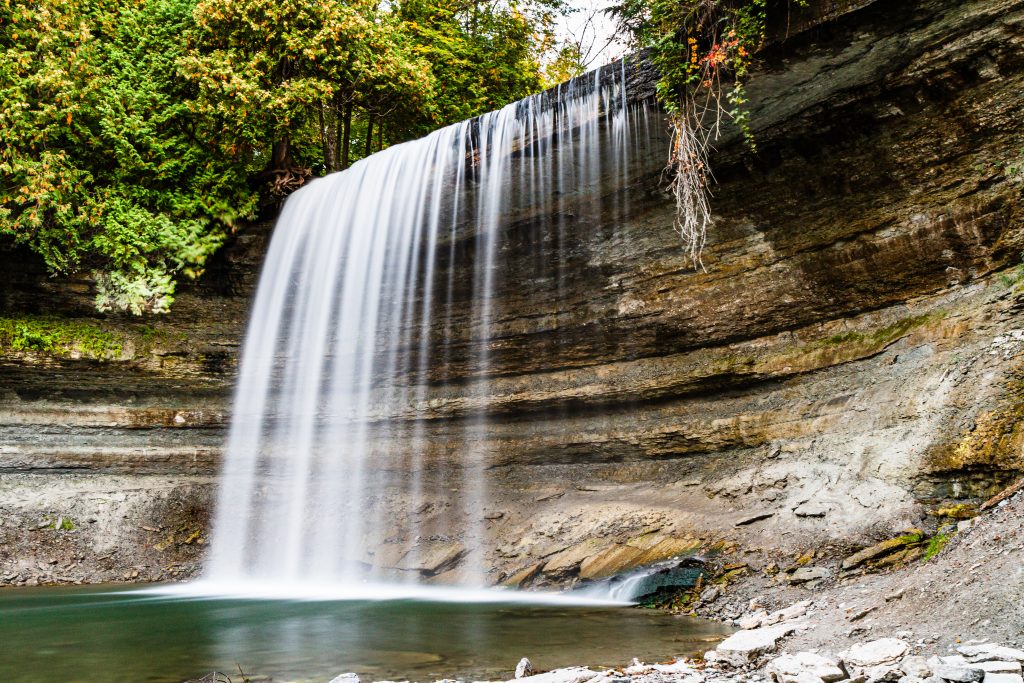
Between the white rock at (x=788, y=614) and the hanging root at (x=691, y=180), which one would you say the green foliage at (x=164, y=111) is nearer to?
the hanging root at (x=691, y=180)

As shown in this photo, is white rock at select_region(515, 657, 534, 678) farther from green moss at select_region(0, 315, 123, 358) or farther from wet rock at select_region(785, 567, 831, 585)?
green moss at select_region(0, 315, 123, 358)

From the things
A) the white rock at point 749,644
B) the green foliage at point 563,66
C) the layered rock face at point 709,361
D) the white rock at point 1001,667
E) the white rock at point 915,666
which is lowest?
the white rock at point 749,644

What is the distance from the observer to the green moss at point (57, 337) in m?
11.6

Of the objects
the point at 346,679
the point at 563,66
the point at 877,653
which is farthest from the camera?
the point at 563,66

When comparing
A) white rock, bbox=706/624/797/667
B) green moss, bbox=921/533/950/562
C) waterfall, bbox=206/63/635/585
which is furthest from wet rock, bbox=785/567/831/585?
waterfall, bbox=206/63/635/585

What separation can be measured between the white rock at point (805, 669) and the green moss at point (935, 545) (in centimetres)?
230

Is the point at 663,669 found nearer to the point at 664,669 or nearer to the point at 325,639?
the point at 664,669

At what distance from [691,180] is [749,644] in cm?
568

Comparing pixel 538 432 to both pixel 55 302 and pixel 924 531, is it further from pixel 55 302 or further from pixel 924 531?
pixel 55 302

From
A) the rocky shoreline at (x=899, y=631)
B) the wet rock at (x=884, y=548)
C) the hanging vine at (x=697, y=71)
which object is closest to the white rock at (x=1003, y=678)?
the rocky shoreline at (x=899, y=631)

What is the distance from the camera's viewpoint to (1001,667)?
358 centimetres

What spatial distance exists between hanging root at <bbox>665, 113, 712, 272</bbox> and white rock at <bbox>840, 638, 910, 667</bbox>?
521 centimetres

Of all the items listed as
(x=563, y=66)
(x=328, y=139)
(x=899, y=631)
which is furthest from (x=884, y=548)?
(x=563, y=66)

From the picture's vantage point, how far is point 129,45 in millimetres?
13062
